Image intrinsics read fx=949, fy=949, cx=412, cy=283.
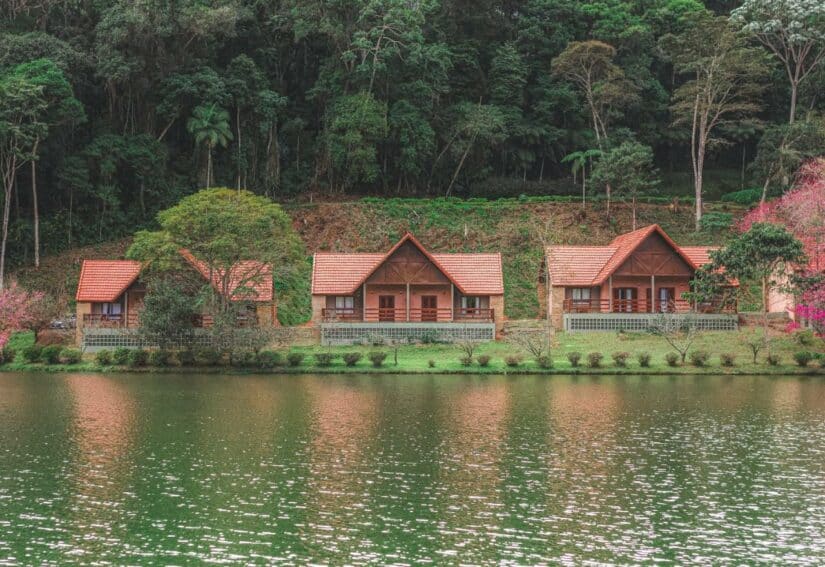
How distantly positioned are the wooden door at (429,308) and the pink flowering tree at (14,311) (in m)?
19.7

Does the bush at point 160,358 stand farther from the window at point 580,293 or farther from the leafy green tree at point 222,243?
the window at point 580,293

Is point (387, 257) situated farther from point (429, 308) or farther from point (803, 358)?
point (803, 358)

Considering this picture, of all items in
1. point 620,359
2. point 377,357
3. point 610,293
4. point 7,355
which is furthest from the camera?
point 610,293

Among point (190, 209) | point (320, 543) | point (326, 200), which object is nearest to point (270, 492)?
point (320, 543)

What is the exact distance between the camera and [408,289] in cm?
5088

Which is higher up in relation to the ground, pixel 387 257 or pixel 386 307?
pixel 387 257

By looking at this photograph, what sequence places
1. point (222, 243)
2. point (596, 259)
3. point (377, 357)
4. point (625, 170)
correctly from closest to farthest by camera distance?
point (377, 357)
point (222, 243)
point (596, 259)
point (625, 170)

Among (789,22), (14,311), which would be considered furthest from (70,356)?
(789,22)

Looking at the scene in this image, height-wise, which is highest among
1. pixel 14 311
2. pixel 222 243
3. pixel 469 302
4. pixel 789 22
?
pixel 789 22

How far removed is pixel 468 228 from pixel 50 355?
3112cm

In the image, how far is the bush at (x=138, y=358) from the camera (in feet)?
141

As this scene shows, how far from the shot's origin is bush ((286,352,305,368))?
4259 centimetres

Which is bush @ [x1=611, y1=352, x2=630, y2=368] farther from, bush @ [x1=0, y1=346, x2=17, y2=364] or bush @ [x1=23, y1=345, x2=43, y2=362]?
bush @ [x1=0, y1=346, x2=17, y2=364]

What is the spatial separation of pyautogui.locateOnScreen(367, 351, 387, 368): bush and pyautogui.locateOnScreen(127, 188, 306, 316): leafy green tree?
6.75 metres
